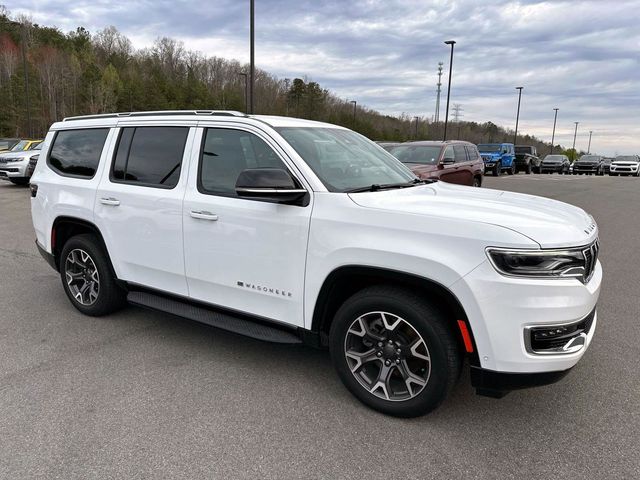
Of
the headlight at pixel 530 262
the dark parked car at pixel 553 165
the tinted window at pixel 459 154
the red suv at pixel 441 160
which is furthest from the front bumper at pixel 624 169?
the headlight at pixel 530 262

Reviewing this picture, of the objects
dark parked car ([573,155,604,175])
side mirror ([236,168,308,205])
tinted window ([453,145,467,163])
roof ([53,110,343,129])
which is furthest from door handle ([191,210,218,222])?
dark parked car ([573,155,604,175])

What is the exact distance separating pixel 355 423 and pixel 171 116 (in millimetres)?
2791

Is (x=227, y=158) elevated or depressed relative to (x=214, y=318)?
elevated

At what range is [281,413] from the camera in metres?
3.07

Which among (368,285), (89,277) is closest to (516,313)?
(368,285)

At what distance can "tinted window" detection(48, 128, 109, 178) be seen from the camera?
446 cm

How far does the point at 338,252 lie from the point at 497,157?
1076 inches

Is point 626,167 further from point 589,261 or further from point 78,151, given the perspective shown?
point 78,151

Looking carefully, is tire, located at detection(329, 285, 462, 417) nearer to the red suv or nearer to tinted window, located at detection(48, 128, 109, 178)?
tinted window, located at detection(48, 128, 109, 178)

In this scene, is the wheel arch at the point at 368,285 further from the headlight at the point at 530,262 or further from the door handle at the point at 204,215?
the door handle at the point at 204,215

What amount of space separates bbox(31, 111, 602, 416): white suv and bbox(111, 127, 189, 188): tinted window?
0.05 ft

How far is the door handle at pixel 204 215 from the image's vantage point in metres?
3.49

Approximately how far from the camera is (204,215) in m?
3.54

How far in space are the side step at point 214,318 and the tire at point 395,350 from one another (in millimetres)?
414
